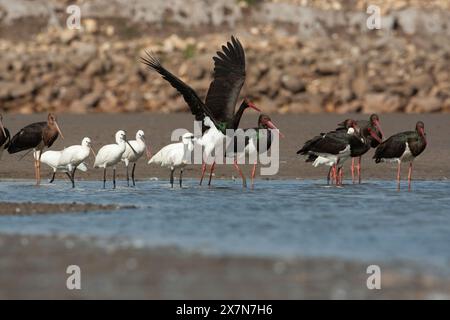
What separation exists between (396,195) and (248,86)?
17.2m

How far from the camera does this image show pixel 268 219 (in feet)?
42.4

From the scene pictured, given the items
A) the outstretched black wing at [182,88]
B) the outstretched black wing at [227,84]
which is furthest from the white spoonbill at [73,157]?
the outstretched black wing at [227,84]

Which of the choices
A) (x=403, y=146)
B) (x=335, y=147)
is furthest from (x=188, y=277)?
(x=403, y=146)

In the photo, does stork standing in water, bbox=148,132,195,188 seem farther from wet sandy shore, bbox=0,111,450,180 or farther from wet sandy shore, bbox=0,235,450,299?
wet sandy shore, bbox=0,235,450,299

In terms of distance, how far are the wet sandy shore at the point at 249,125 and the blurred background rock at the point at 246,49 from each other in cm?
172

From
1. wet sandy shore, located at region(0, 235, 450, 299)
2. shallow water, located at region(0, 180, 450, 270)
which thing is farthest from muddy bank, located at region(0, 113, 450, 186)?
wet sandy shore, located at region(0, 235, 450, 299)

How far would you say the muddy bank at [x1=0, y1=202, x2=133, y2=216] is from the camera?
13.5 m

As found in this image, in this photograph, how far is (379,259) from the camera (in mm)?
9938

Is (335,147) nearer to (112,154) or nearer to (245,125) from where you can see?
(112,154)

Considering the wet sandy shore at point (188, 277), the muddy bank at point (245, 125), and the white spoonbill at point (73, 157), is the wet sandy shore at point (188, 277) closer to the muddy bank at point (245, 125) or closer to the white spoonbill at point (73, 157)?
the white spoonbill at point (73, 157)

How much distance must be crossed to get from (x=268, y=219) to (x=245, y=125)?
14.2m
